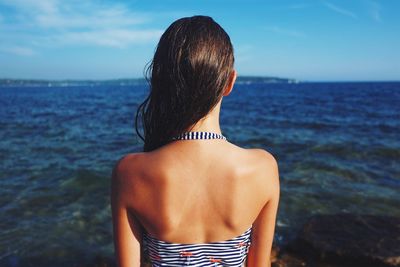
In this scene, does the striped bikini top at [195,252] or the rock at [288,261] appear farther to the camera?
the rock at [288,261]

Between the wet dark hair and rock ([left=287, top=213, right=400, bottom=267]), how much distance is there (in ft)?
14.7

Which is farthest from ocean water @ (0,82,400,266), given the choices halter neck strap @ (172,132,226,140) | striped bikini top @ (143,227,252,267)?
halter neck strap @ (172,132,226,140)

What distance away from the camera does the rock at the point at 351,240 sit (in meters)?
4.95

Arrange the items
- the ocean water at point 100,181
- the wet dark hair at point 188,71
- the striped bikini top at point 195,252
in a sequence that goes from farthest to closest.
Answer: the ocean water at point 100,181
the striped bikini top at point 195,252
the wet dark hair at point 188,71

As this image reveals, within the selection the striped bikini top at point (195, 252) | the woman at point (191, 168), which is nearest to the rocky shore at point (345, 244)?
the striped bikini top at point (195, 252)

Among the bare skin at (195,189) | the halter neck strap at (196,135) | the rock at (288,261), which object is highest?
the halter neck strap at (196,135)

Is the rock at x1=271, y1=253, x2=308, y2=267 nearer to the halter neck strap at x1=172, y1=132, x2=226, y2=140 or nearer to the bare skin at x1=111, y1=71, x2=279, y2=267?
the bare skin at x1=111, y1=71, x2=279, y2=267

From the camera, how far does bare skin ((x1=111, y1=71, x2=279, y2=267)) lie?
1.46 meters

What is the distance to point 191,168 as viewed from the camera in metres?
1.46

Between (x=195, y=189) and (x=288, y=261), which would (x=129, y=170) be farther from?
(x=288, y=261)

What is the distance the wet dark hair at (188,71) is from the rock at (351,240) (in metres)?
4.47

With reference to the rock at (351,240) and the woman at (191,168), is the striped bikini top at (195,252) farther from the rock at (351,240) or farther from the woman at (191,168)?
the rock at (351,240)

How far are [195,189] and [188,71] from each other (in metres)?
0.49

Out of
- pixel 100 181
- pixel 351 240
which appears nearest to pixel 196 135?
pixel 351 240
